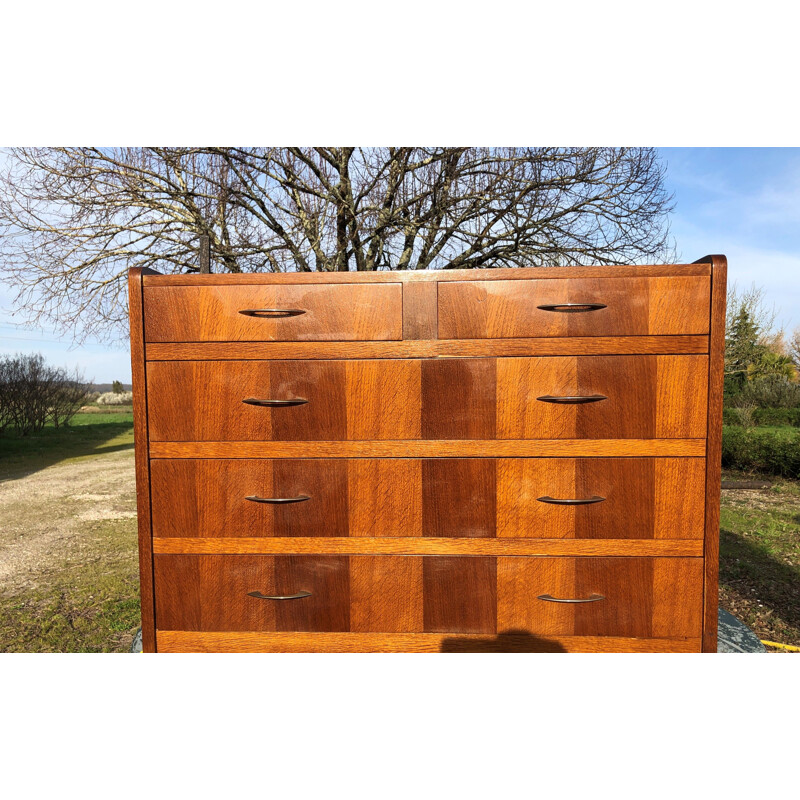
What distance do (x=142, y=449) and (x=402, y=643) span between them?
1087 mm

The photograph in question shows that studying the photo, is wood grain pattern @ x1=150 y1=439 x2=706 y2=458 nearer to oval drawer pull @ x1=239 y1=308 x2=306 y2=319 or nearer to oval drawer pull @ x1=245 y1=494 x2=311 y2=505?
oval drawer pull @ x1=245 y1=494 x2=311 y2=505

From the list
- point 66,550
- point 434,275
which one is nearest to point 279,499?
point 434,275

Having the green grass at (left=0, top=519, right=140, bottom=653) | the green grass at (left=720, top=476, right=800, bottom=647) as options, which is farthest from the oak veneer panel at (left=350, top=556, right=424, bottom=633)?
the green grass at (left=720, top=476, right=800, bottom=647)

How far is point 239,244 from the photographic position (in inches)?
169

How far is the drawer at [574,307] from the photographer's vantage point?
1.42 m

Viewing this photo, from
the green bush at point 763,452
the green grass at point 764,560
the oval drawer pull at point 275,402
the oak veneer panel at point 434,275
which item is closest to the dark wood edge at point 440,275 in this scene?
the oak veneer panel at point 434,275

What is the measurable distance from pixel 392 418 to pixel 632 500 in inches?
32.7

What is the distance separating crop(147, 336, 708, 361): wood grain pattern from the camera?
1.44 meters

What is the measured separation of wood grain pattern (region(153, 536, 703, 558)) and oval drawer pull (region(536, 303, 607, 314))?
0.75 metres

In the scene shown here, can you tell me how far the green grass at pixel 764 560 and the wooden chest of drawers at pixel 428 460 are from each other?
220 centimetres

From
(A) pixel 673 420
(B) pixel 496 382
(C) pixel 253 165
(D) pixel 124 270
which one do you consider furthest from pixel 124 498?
(A) pixel 673 420

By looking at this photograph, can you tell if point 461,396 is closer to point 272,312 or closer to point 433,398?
point 433,398

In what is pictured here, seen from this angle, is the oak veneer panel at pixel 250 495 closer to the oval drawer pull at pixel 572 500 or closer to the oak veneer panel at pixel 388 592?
the oak veneer panel at pixel 388 592

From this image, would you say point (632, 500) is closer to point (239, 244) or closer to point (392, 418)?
point (392, 418)
